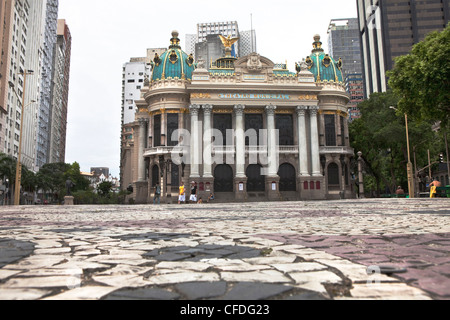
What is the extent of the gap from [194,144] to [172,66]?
36.2ft

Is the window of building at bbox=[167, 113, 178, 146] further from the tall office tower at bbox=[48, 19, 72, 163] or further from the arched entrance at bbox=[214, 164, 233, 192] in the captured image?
the tall office tower at bbox=[48, 19, 72, 163]

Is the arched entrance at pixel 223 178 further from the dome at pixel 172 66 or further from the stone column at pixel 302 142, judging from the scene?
the dome at pixel 172 66

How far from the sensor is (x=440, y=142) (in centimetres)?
4956

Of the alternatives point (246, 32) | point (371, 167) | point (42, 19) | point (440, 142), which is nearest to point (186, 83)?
point (371, 167)

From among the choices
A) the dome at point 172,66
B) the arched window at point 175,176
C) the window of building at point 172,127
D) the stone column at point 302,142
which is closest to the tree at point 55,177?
the arched window at point 175,176

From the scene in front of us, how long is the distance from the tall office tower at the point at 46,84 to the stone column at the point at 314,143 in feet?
214

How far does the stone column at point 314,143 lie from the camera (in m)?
41.7

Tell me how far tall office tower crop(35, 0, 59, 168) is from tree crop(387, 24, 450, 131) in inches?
3095

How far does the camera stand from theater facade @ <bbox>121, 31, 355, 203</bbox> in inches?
1597

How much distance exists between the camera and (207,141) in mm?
40625

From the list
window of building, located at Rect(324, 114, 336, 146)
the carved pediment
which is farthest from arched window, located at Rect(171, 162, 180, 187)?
window of building, located at Rect(324, 114, 336, 146)

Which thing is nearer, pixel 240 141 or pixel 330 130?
pixel 240 141

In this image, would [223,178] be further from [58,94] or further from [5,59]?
[58,94]

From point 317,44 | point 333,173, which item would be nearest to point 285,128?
point 333,173
